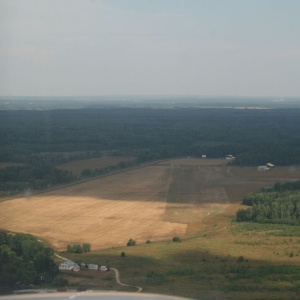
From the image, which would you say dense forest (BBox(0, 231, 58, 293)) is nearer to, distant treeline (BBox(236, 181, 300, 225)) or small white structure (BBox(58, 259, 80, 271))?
small white structure (BBox(58, 259, 80, 271))

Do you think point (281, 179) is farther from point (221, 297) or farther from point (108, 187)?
point (221, 297)

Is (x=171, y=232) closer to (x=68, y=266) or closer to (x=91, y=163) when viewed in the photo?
(x=68, y=266)

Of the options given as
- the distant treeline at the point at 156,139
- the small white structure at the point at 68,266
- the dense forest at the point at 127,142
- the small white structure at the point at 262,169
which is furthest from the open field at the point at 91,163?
the small white structure at the point at 68,266

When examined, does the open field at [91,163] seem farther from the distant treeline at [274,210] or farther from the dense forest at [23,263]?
the dense forest at [23,263]

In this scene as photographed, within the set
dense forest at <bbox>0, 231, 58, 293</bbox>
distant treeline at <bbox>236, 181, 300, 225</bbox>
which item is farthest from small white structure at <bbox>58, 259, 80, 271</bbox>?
distant treeline at <bbox>236, 181, 300, 225</bbox>

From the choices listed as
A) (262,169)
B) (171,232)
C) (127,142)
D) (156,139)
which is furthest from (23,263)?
(156,139)

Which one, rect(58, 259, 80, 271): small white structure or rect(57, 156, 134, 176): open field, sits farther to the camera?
rect(57, 156, 134, 176): open field

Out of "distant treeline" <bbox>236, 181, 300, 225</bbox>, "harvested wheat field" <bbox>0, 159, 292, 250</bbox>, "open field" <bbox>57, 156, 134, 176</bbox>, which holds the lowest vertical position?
"open field" <bbox>57, 156, 134, 176</bbox>
